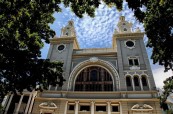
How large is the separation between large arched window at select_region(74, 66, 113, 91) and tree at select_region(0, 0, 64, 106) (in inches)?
512

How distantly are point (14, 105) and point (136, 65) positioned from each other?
20.2m

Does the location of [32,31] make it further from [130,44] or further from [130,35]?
[130,35]

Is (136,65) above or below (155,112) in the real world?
above

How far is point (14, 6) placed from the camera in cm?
1087

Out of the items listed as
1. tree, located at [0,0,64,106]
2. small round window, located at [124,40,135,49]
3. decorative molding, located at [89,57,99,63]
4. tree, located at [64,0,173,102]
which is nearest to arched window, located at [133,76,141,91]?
small round window, located at [124,40,135,49]

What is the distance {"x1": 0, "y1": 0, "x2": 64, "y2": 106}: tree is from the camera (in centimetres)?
1141

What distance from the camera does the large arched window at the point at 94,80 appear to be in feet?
84.4

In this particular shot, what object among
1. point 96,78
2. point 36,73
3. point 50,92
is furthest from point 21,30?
point 96,78

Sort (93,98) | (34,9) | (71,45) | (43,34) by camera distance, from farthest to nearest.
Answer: (71,45), (93,98), (43,34), (34,9)

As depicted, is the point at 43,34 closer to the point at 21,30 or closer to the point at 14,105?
the point at 21,30

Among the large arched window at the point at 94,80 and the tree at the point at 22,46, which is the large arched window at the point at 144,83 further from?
the tree at the point at 22,46

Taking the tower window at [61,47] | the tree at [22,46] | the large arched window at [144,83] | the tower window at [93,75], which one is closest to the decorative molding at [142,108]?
the large arched window at [144,83]

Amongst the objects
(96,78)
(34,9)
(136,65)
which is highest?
(136,65)

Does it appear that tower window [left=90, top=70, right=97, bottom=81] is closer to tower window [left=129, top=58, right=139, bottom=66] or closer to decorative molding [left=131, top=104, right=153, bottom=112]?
tower window [left=129, top=58, right=139, bottom=66]
